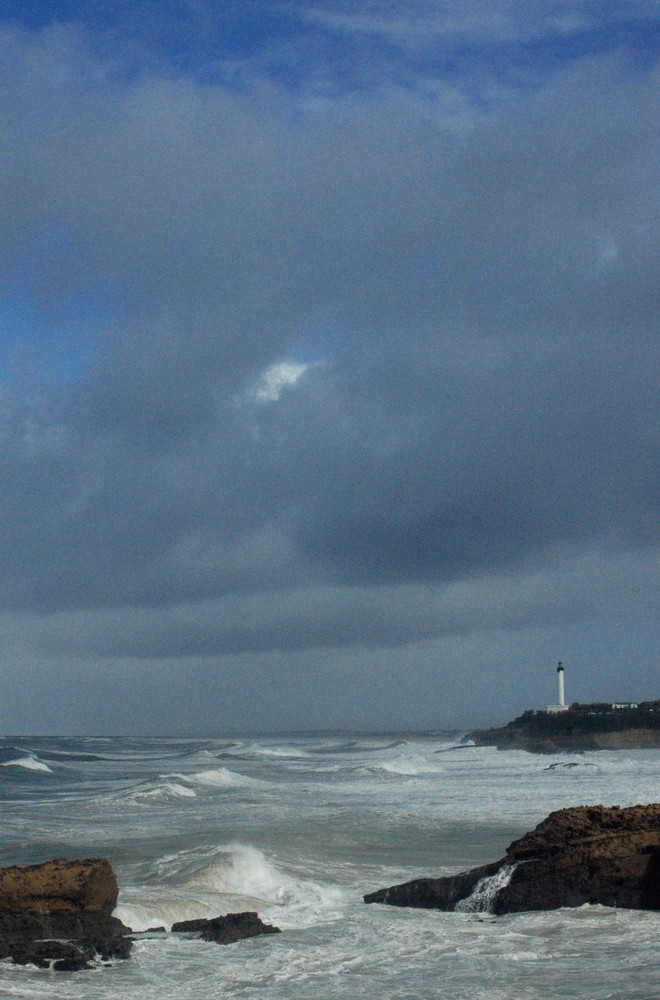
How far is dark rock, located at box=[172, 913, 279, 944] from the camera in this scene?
12.1 m

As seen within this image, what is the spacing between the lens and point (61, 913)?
11898 millimetres

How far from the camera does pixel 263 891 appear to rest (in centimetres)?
1541

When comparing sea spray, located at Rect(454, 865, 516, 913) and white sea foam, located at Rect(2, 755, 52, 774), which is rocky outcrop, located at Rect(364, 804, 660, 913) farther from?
white sea foam, located at Rect(2, 755, 52, 774)

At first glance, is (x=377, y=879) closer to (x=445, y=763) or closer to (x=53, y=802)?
(x=53, y=802)

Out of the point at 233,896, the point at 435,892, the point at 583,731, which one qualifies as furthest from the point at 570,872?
the point at 583,731

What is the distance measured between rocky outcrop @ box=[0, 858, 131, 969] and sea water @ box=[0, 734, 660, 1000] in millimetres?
345

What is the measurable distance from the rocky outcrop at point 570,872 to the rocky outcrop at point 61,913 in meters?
4.06

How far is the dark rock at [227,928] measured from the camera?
12.1 meters

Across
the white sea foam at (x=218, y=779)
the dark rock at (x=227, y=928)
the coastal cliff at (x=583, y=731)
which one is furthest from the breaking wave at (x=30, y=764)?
the dark rock at (x=227, y=928)

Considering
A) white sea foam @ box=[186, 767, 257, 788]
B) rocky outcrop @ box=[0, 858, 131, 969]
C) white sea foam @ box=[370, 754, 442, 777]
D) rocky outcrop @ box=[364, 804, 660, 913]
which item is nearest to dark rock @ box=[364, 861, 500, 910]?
rocky outcrop @ box=[364, 804, 660, 913]

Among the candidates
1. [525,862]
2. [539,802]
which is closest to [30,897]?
[525,862]

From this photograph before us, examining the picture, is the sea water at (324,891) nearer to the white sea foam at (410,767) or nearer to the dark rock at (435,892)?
the dark rock at (435,892)

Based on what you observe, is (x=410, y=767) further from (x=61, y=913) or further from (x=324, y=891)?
(x=61, y=913)

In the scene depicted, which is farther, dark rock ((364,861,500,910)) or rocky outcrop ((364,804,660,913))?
dark rock ((364,861,500,910))
